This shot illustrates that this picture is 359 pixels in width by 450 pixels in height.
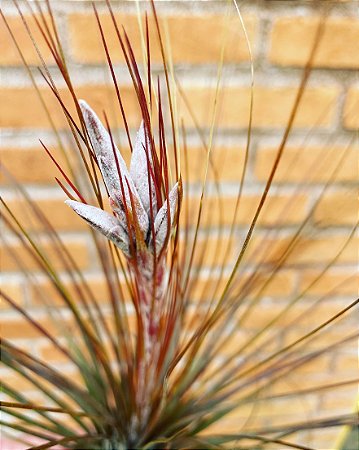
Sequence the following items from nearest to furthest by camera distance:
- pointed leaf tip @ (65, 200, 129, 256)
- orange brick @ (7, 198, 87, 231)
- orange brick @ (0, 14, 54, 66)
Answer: pointed leaf tip @ (65, 200, 129, 256), orange brick @ (0, 14, 54, 66), orange brick @ (7, 198, 87, 231)

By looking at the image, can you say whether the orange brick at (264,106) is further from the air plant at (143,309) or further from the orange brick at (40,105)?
the air plant at (143,309)

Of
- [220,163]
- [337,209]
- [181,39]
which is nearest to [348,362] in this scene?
[337,209]

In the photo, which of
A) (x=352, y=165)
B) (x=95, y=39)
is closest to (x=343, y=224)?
(x=352, y=165)

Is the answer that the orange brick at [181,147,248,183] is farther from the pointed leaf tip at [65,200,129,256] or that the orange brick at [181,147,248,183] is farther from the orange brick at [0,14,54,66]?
the pointed leaf tip at [65,200,129,256]

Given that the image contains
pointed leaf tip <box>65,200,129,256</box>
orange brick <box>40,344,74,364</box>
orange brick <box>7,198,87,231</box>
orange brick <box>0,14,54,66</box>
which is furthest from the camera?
orange brick <box>40,344,74,364</box>

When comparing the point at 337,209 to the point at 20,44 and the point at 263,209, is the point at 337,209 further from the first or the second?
the point at 20,44

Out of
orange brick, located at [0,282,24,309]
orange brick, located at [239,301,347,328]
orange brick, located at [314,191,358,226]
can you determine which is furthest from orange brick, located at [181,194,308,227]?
orange brick, located at [0,282,24,309]
